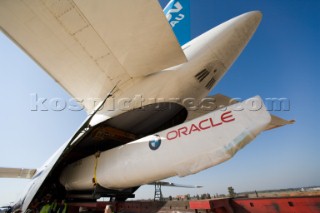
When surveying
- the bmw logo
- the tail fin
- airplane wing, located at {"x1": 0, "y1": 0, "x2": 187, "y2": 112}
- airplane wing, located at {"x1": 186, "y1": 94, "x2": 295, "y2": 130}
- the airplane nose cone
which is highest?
the tail fin

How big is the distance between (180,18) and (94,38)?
273cm

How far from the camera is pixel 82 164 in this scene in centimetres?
447

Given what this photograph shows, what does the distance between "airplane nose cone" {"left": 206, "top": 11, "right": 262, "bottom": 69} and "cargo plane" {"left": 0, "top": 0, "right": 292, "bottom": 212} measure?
19 mm

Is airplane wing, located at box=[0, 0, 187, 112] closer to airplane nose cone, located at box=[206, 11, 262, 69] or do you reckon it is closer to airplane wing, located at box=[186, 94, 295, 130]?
airplane nose cone, located at box=[206, 11, 262, 69]

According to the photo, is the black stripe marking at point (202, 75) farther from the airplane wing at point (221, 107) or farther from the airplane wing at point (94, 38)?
the airplane wing at point (221, 107)

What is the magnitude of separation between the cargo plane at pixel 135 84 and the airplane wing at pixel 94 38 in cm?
2

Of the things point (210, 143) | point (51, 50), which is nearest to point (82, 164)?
point (51, 50)

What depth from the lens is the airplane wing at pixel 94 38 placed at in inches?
113

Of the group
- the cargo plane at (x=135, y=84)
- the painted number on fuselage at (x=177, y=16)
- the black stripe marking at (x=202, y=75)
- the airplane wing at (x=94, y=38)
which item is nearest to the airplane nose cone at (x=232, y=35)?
the cargo plane at (x=135, y=84)

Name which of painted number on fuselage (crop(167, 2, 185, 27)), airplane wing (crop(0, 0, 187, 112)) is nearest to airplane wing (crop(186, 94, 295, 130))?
airplane wing (crop(0, 0, 187, 112))

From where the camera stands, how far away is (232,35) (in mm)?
3658

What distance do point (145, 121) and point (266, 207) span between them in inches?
112

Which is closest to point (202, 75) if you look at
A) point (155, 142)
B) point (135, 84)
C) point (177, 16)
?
point (135, 84)

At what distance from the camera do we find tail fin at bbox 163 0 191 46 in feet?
16.3
